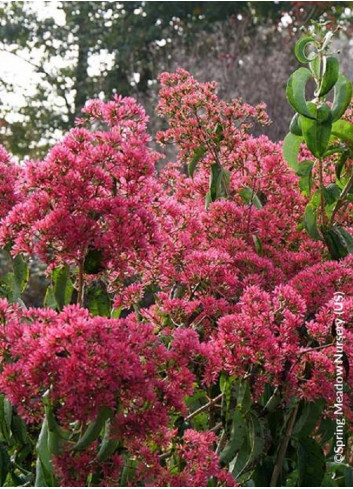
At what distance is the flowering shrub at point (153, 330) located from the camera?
1267mm

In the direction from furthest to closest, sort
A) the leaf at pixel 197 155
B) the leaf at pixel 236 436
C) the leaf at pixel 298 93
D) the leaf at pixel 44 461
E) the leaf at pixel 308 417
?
the leaf at pixel 197 155
the leaf at pixel 298 93
the leaf at pixel 308 417
the leaf at pixel 236 436
the leaf at pixel 44 461

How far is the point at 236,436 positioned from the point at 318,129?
700 mm

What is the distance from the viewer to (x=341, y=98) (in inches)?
71.8

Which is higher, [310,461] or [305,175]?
[305,175]

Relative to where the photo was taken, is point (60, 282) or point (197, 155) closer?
point (60, 282)

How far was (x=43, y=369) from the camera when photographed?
1.22 metres

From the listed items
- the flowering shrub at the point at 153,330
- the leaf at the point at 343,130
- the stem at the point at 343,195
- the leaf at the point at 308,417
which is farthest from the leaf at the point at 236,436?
the leaf at the point at 343,130

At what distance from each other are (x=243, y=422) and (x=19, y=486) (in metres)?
0.50

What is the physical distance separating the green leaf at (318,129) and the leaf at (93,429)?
32.5 inches

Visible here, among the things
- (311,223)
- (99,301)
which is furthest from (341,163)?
(99,301)

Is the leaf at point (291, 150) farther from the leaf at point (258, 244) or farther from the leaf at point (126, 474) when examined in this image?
the leaf at point (126, 474)

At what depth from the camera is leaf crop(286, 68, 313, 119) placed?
1.76 metres

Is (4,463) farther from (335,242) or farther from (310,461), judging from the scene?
(335,242)

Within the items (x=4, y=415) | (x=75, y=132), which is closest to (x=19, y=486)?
(x=4, y=415)
